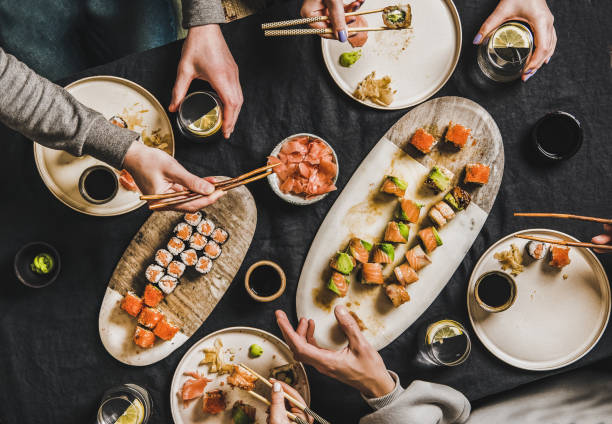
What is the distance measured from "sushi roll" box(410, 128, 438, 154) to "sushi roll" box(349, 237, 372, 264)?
592mm

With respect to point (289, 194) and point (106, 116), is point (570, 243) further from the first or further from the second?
point (106, 116)

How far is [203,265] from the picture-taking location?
2275 mm

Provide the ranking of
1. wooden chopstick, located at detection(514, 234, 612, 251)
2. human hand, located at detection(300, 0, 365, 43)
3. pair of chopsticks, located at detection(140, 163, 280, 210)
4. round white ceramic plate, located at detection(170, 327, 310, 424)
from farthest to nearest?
round white ceramic plate, located at detection(170, 327, 310, 424)
wooden chopstick, located at detection(514, 234, 612, 251)
human hand, located at detection(300, 0, 365, 43)
pair of chopsticks, located at detection(140, 163, 280, 210)

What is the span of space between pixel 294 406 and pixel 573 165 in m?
2.02

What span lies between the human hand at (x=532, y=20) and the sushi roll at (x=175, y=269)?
1988 millimetres

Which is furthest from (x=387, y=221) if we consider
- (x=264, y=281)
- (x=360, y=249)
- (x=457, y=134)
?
(x=264, y=281)

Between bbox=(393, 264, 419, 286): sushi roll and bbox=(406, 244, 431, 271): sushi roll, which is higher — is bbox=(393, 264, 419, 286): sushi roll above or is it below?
below

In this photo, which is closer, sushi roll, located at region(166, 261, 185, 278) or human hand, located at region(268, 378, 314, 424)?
human hand, located at region(268, 378, 314, 424)

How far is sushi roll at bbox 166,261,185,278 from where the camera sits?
89.4 inches

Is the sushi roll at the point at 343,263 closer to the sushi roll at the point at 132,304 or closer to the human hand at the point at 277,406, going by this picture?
the human hand at the point at 277,406

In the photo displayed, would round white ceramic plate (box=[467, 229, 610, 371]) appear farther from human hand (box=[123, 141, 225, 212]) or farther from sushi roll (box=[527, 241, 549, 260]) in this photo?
human hand (box=[123, 141, 225, 212])

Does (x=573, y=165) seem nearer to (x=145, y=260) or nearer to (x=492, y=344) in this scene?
(x=492, y=344)

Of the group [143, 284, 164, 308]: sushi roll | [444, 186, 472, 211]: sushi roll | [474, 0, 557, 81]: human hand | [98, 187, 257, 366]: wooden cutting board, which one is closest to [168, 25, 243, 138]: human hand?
[98, 187, 257, 366]: wooden cutting board

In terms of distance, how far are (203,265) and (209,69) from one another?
40.3 inches
